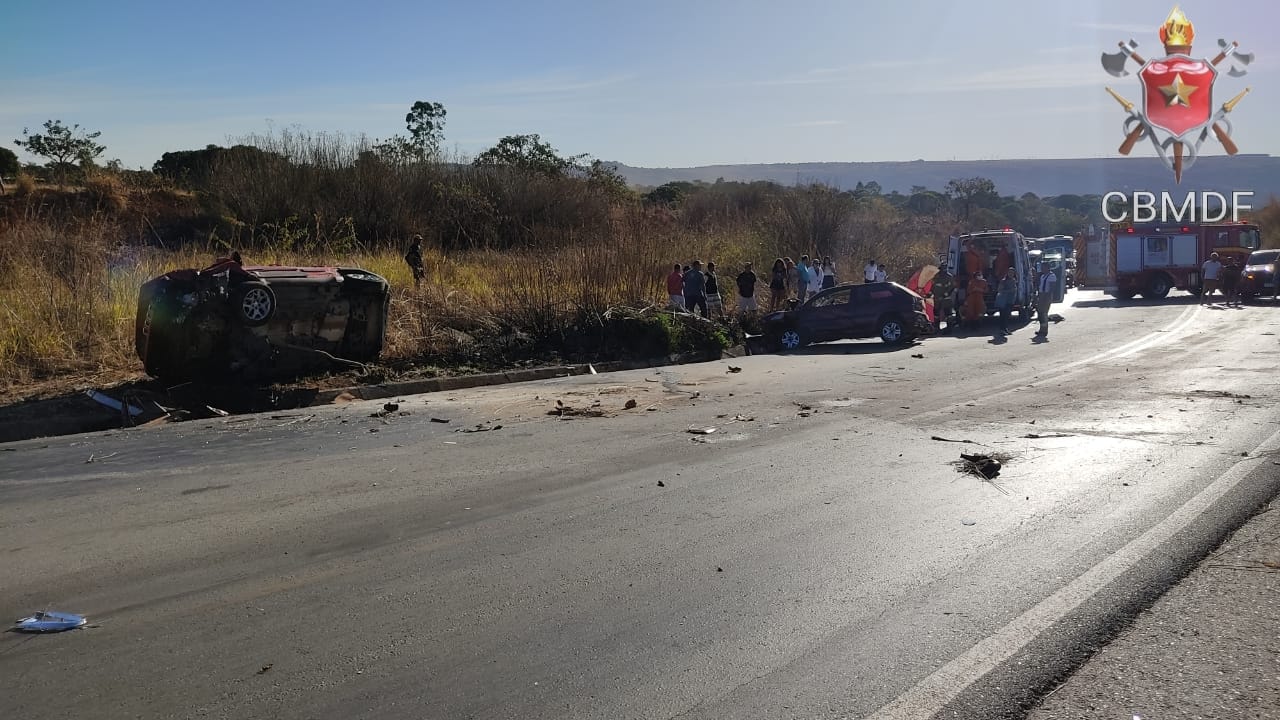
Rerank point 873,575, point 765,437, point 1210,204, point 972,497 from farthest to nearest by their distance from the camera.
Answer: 1. point 1210,204
2. point 765,437
3. point 972,497
4. point 873,575

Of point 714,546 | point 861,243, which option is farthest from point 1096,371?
point 861,243

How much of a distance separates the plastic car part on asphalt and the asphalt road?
0.33ft

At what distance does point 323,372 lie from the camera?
1454cm

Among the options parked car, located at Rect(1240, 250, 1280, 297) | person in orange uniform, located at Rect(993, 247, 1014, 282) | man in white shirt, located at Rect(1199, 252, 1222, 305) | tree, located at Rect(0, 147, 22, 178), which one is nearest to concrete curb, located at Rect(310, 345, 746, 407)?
person in orange uniform, located at Rect(993, 247, 1014, 282)

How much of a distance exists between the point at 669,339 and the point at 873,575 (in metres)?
13.9

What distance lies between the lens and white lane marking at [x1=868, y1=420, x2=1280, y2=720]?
4.11m

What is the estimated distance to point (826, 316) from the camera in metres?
21.2

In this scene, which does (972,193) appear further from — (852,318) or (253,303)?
(253,303)

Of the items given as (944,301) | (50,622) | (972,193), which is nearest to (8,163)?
(944,301)

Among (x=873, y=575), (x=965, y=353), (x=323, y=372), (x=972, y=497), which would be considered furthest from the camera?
(x=965, y=353)

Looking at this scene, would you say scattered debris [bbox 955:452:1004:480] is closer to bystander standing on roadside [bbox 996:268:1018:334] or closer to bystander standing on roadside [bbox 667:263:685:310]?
bystander standing on roadside [bbox 667:263:685:310]

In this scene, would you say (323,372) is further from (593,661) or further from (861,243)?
(861,243)

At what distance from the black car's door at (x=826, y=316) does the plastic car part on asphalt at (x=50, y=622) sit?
17.4 meters

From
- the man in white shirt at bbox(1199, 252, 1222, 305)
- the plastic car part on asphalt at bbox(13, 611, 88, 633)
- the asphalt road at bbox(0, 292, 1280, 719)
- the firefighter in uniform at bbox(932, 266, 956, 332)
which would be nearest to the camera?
the asphalt road at bbox(0, 292, 1280, 719)
